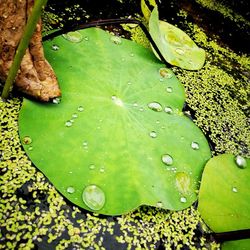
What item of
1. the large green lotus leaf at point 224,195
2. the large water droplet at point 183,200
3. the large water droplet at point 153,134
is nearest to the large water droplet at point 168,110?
the large water droplet at point 153,134

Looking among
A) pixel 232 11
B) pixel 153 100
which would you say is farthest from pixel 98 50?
pixel 232 11

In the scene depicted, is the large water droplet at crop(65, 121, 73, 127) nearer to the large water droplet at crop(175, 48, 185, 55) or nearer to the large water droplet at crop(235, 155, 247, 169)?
the large water droplet at crop(235, 155, 247, 169)

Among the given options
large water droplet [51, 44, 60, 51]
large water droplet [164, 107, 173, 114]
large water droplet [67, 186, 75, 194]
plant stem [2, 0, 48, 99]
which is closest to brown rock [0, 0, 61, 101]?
plant stem [2, 0, 48, 99]

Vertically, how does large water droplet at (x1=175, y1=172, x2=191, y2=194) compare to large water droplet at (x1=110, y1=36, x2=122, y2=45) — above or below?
below

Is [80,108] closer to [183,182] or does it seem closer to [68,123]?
[68,123]

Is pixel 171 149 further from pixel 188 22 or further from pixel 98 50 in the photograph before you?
pixel 188 22
